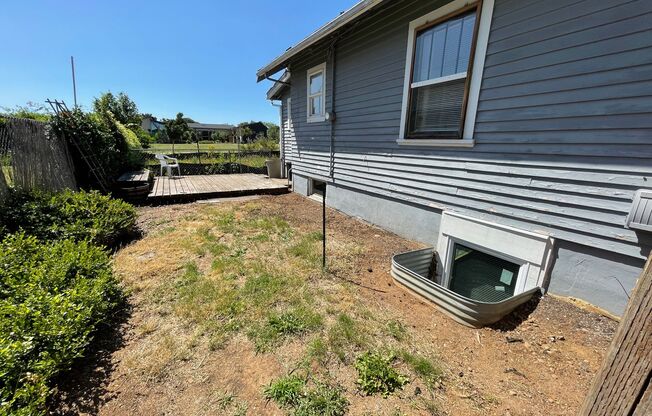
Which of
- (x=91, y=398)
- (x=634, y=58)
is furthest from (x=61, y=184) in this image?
(x=634, y=58)

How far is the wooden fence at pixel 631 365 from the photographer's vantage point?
27.2 inches

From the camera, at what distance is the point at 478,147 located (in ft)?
10.3

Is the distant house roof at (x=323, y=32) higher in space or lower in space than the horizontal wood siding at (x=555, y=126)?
higher

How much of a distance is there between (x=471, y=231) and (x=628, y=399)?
271cm

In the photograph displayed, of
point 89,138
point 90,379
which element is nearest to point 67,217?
point 90,379

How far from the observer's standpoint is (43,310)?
192cm

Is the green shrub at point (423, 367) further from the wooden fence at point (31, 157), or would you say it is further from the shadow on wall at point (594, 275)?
the wooden fence at point (31, 157)

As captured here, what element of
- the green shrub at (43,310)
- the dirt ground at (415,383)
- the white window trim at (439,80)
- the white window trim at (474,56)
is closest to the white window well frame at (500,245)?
the dirt ground at (415,383)

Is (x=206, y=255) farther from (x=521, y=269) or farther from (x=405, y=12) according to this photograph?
(x=405, y=12)

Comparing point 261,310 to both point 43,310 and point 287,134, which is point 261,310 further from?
point 287,134

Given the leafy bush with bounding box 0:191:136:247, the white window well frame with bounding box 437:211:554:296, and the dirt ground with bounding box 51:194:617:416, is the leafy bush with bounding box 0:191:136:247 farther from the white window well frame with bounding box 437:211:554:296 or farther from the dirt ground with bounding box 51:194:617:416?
the white window well frame with bounding box 437:211:554:296

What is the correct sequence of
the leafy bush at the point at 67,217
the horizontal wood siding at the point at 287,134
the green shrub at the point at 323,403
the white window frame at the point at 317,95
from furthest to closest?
the horizontal wood siding at the point at 287,134 < the white window frame at the point at 317,95 < the leafy bush at the point at 67,217 < the green shrub at the point at 323,403

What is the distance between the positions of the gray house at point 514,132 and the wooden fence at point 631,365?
208cm

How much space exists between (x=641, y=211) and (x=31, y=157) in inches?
298
